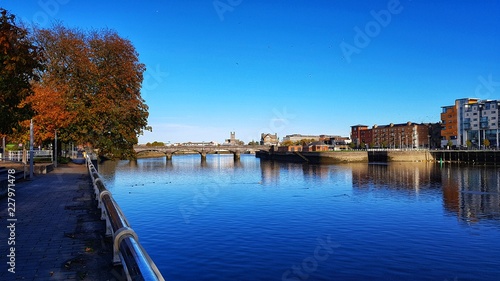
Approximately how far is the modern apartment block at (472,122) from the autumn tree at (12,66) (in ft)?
475

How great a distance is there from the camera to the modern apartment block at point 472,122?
442 feet

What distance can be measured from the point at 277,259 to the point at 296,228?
6838 mm

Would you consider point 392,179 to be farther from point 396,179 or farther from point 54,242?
point 54,242

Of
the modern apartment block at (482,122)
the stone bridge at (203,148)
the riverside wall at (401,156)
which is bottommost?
the riverside wall at (401,156)

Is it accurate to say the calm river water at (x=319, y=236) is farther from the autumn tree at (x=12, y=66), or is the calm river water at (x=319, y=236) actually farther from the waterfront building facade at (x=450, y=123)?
the waterfront building facade at (x=450, y=123)

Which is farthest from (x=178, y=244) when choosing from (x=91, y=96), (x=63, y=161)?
(x=63, y=161)

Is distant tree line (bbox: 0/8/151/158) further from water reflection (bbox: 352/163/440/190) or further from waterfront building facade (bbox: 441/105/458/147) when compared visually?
waterfront building facade (bbox: 441/105/458/147)

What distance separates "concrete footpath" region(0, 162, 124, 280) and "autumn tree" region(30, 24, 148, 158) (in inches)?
826

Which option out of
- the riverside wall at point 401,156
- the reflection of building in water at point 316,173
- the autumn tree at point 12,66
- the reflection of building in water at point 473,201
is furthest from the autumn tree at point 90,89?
the riverside wall at point 401,156

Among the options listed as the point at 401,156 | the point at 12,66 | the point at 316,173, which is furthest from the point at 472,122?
the point at 12,66

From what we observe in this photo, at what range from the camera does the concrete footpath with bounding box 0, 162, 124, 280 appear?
25.6 feet

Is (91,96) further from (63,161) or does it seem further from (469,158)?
(469,158)

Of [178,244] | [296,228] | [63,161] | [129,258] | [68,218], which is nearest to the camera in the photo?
[129,258]

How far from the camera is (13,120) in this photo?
16.8 m
